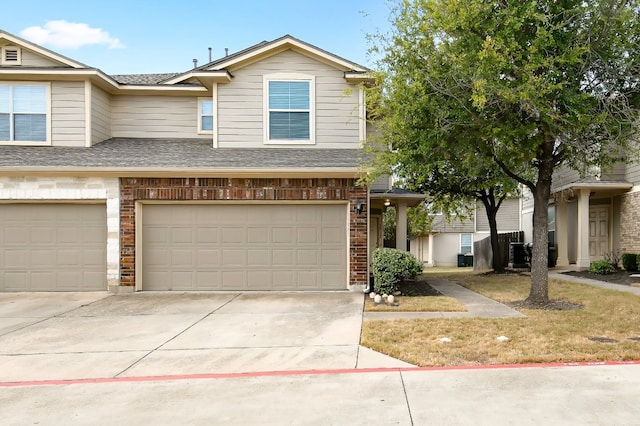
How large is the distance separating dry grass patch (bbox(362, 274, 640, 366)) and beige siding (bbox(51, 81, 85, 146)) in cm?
970

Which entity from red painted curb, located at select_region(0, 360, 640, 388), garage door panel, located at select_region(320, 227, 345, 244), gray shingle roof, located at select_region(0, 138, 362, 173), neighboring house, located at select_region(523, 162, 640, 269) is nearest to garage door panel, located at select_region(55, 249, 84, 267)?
gray shingle roof, located at select_region(0, 138, 362, 173)

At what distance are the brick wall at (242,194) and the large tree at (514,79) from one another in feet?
7.91

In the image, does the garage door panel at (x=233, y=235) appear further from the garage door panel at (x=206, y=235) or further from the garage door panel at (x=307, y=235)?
the garage door panel at (x=307, y=235)

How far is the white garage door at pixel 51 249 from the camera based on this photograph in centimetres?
1164

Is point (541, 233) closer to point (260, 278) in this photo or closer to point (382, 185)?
point (382, 185)

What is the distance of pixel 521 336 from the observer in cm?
675

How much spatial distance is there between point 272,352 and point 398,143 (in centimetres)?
528

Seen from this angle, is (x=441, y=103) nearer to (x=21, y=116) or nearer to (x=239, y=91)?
(x=239, y=91)

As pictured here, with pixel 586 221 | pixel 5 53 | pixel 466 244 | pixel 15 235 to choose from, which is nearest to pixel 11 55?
pixel 5 53

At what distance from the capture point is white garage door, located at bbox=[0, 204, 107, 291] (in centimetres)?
1164

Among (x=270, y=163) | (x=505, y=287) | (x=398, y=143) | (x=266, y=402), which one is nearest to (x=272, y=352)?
(x=266, y=402)

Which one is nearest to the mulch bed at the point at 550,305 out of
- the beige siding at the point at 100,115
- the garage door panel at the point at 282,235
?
the garage door panel at the point at 282,235

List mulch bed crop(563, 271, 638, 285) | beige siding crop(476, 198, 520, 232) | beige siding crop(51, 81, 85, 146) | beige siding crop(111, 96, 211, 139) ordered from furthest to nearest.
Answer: beige siding crop(476, 198, 520, 232) < beige siding crop(111, 96, 211, 139) < beige siding crop(51, 81, 85, 146) < mulch bed crop(563, 271, 638, 285)

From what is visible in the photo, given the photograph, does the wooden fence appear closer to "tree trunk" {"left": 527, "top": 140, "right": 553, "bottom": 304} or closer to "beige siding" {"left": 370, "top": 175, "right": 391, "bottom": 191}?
"beige siding" {"left": 370, "top": 175, "right": 391, "bottom": 191}
